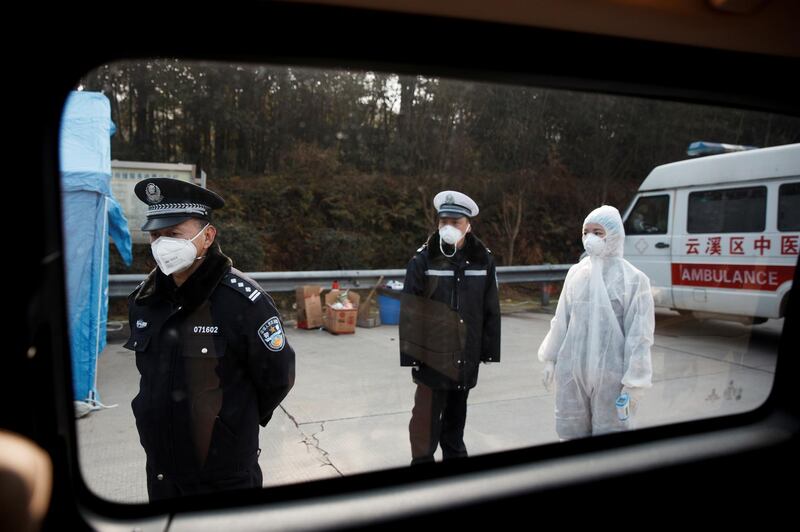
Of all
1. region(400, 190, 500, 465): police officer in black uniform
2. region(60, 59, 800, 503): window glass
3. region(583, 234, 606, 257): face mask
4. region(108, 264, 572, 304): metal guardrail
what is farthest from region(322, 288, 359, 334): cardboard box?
region(583, 234, 606, 257): face mask

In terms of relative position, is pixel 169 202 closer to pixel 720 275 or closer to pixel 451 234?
pixel 451 234

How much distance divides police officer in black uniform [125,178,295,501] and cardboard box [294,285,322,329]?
13.8 feet

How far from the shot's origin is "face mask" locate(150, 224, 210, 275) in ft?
7.31

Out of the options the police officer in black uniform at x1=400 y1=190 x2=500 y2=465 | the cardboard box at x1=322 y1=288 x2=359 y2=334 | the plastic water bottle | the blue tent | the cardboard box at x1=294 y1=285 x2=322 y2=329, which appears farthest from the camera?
the cardboard box at x1=322 y1=288 x2=359 y2=334

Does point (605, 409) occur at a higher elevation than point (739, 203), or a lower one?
lower

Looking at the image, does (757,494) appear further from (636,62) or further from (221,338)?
(221,338)

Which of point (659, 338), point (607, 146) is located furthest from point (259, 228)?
point (659, 338)

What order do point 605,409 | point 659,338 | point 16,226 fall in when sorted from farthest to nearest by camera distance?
point 659,338
point 605,409
point 16,226

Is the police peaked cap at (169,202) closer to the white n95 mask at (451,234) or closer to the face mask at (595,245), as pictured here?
the white n95 mask at (451,234)

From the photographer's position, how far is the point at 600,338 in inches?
117

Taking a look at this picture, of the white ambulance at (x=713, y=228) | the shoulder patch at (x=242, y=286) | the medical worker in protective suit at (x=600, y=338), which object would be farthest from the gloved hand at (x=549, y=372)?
the white ambulance at (x=713, y=228)

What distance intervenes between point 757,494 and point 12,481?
1959 millimetres

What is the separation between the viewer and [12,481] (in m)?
0.80

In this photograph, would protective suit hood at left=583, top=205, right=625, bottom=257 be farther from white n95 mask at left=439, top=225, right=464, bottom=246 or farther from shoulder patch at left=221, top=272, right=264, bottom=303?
shoulder patch at left=221, top=272, right=264, bottom=303
